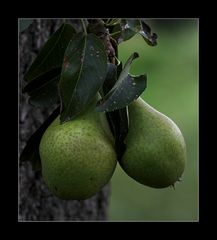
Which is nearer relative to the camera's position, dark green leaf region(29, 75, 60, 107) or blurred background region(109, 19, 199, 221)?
dark green leaf region(29, 75, 60, 107)

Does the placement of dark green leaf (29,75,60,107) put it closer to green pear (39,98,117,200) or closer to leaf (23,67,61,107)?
leaf (23,67,61,107)

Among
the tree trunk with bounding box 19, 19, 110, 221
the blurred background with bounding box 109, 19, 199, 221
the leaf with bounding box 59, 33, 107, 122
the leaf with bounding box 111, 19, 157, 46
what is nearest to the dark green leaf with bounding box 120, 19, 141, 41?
the leaf with bounding box 111, 19, 157, 46

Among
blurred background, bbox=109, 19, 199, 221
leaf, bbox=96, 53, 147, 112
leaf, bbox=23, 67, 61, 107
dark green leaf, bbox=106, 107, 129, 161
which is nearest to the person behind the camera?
leaf, bbox=96, 53, 147, 112

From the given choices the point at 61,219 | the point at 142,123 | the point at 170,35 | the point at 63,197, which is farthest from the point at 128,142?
the point at 170,35

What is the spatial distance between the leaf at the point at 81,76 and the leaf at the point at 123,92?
0.12 ft

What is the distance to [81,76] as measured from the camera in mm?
1324

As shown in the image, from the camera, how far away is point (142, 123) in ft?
4.56

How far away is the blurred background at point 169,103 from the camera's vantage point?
3.73 meters

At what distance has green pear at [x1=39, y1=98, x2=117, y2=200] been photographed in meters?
1.30

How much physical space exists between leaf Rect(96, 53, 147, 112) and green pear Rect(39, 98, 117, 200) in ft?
0.25

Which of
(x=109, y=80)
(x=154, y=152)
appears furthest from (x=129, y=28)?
(x=154, y=152)

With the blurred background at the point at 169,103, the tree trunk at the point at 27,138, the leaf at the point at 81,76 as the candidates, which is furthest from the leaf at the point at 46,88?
the blurred background at the point at 169,103

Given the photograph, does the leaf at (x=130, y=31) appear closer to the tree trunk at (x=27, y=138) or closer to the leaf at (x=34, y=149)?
the leaf at (x=34, y=149)

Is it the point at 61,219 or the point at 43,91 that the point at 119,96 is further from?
the point at 61,219
